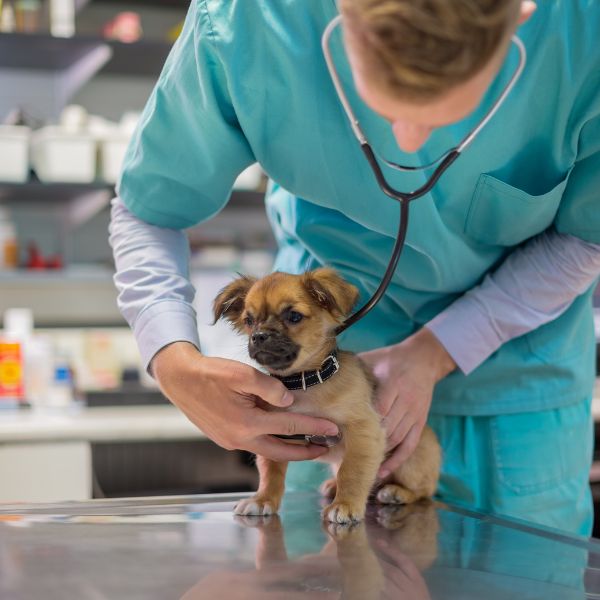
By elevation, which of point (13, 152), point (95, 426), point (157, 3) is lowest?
point (95, 426)

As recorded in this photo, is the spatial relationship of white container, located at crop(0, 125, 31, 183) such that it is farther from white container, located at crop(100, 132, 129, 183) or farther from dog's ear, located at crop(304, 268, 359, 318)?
dog's ear, located at crop(304, 268, 359, 318)

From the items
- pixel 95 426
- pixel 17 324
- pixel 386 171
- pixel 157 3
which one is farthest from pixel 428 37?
pixel 157 3

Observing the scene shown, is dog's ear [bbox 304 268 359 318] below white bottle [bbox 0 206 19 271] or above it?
below

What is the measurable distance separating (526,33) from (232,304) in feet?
1.53

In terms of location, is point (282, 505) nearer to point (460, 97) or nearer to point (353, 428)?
point (353, 428)

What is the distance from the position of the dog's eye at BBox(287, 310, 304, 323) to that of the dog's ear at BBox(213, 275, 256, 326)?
8 cm

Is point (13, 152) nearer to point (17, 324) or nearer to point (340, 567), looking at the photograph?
point (17, 324)

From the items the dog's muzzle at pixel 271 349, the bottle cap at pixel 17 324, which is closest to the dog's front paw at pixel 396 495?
the dog's muzzle at pixel 271 349

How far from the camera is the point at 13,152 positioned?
265 centimetres

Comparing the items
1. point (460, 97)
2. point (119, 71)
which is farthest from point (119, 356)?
point (460, 97)

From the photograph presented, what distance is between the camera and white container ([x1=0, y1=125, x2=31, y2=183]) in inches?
104

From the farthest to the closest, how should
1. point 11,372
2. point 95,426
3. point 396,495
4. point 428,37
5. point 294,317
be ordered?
point 11,372, point 95,426, point 396,495, point 294,317, point 428,37

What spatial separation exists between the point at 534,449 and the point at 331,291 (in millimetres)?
392

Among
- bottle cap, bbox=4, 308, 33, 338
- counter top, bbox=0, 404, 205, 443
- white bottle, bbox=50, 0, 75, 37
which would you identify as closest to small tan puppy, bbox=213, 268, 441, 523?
counter top, bbox=0, 404, 205, 443
